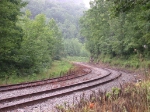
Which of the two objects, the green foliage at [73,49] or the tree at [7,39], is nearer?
the tree at [7,39]

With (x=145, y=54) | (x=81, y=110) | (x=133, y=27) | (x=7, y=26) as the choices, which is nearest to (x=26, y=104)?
(x=81, y=110)

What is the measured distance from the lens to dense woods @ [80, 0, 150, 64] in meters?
12.7

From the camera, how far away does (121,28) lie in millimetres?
31703

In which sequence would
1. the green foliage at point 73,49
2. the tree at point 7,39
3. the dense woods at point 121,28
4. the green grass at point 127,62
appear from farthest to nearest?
the green foliage at point 73,49, the green grass at point 127,62, the tree at point 7,39, the dense woods at point 121,28

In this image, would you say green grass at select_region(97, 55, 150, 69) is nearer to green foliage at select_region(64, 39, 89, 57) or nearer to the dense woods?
the dense woods

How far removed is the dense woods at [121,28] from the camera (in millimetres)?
12734

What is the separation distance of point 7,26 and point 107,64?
2619cm

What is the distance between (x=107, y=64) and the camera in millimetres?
38625

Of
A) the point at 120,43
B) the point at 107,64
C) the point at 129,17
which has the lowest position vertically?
the point at 107,64

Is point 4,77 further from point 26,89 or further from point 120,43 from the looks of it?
point 120,43

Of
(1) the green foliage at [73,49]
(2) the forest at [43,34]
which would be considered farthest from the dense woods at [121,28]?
(1) the green foliage at [73,49]

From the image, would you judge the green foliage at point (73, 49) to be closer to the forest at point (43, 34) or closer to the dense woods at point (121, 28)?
the dense woods at point (121, 28)

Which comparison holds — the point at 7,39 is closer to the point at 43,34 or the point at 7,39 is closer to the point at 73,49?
the point at 43,34

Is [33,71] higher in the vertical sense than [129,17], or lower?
lower
